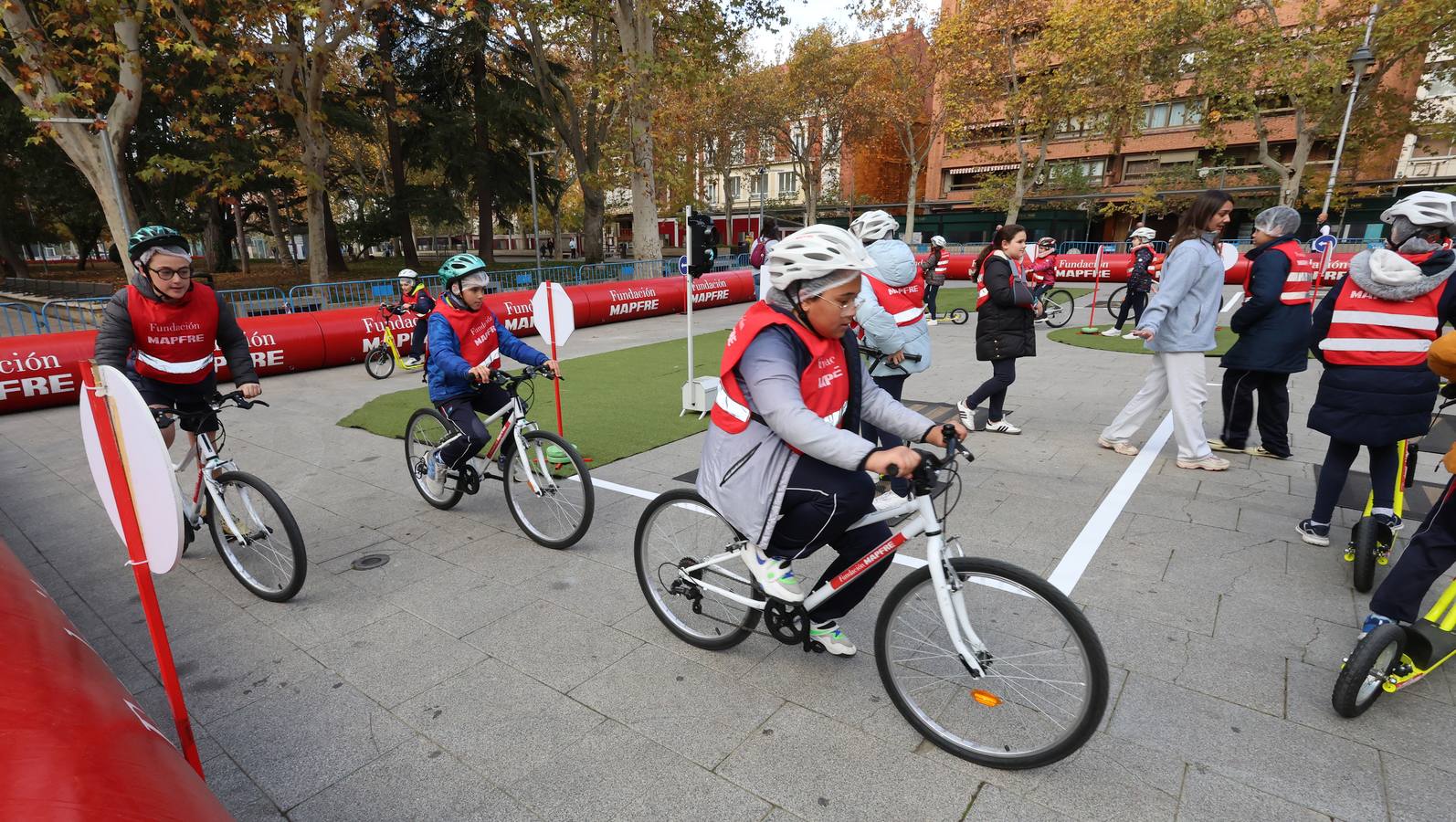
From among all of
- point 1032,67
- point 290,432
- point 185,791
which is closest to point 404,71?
point 290,432

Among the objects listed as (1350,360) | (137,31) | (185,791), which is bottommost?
(185,791)

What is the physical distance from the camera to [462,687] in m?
3.05

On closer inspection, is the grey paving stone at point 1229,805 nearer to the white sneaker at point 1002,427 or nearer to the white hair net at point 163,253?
the white sneaker at point 1002,427

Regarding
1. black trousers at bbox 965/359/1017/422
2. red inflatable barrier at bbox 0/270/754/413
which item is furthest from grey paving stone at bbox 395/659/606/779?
red inflatable barrier at bbox 0/270/754/413

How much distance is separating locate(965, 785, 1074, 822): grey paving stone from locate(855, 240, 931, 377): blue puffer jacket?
10.2 ft

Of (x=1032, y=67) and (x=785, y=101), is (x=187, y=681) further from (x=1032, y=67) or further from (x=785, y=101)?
(x=785, y=101)

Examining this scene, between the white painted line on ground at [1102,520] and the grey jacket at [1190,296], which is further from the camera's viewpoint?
the grey jacket at [1190,296]

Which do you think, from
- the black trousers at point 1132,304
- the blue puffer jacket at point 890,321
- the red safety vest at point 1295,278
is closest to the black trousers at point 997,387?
the blue puffer jacket at point 890,321

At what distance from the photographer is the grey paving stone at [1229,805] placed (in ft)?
7.38

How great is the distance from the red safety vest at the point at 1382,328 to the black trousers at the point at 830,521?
296 cm

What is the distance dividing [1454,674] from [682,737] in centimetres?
334

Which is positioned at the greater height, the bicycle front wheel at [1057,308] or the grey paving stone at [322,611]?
Result: the bicycle front wheel at [1057,308]

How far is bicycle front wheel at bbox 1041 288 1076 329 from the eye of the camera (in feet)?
46.3

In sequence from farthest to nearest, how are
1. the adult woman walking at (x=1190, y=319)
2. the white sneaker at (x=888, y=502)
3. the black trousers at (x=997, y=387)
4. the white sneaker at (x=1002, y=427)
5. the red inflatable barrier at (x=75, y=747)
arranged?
the white sneaker at (x=1002, y=427), the black trousers at (x=997, y=387), the adult woman walking at (x=1190, y=319), the white sneaker at (x=888, y=502), the red inflatable barrier at (x=75, y=747)
